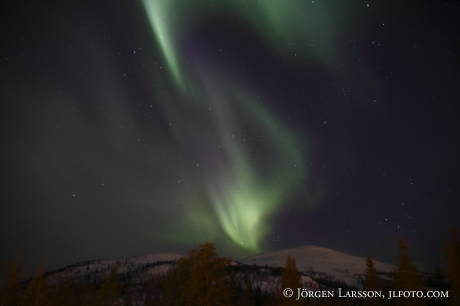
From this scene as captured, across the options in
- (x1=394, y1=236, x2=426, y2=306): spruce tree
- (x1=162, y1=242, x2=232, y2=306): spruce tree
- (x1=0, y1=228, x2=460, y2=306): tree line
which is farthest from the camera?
(x1=394, y1=236, x2=426, y2=306): spruce tree

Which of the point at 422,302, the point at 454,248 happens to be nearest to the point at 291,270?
the point at 422,302

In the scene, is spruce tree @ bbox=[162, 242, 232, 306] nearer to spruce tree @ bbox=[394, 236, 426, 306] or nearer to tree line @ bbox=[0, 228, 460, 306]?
tree line @ bbox=[0, 228, 460, 306]

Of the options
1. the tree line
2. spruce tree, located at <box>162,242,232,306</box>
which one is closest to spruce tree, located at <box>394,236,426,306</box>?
the tree line

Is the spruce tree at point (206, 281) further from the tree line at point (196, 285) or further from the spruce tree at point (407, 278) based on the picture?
the spruce tree at point (407, 278)

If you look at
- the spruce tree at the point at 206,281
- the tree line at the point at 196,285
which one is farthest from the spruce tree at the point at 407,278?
the spruce tree at the point at 206,281

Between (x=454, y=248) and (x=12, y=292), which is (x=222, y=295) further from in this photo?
(x=454, y=248)

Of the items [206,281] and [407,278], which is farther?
[407,278]

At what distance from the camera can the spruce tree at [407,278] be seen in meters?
30.6

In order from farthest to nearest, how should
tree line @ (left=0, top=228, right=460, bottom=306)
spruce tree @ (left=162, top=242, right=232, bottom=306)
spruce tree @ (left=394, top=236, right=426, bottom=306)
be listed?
spruce tree @ (left=394, top=236, right=426, bottom=306)
spruce tree @ (left=162, top=242, right=232, bottom=306)
tree line @ (left=0, top=228, right=460, bottom=306)

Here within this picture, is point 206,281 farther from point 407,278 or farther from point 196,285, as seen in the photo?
point 407,278

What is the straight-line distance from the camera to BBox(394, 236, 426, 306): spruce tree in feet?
100

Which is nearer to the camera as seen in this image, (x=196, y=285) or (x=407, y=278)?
(x=196, y=285)

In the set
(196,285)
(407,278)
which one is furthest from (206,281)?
(407,278)

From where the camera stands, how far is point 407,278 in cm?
3297
